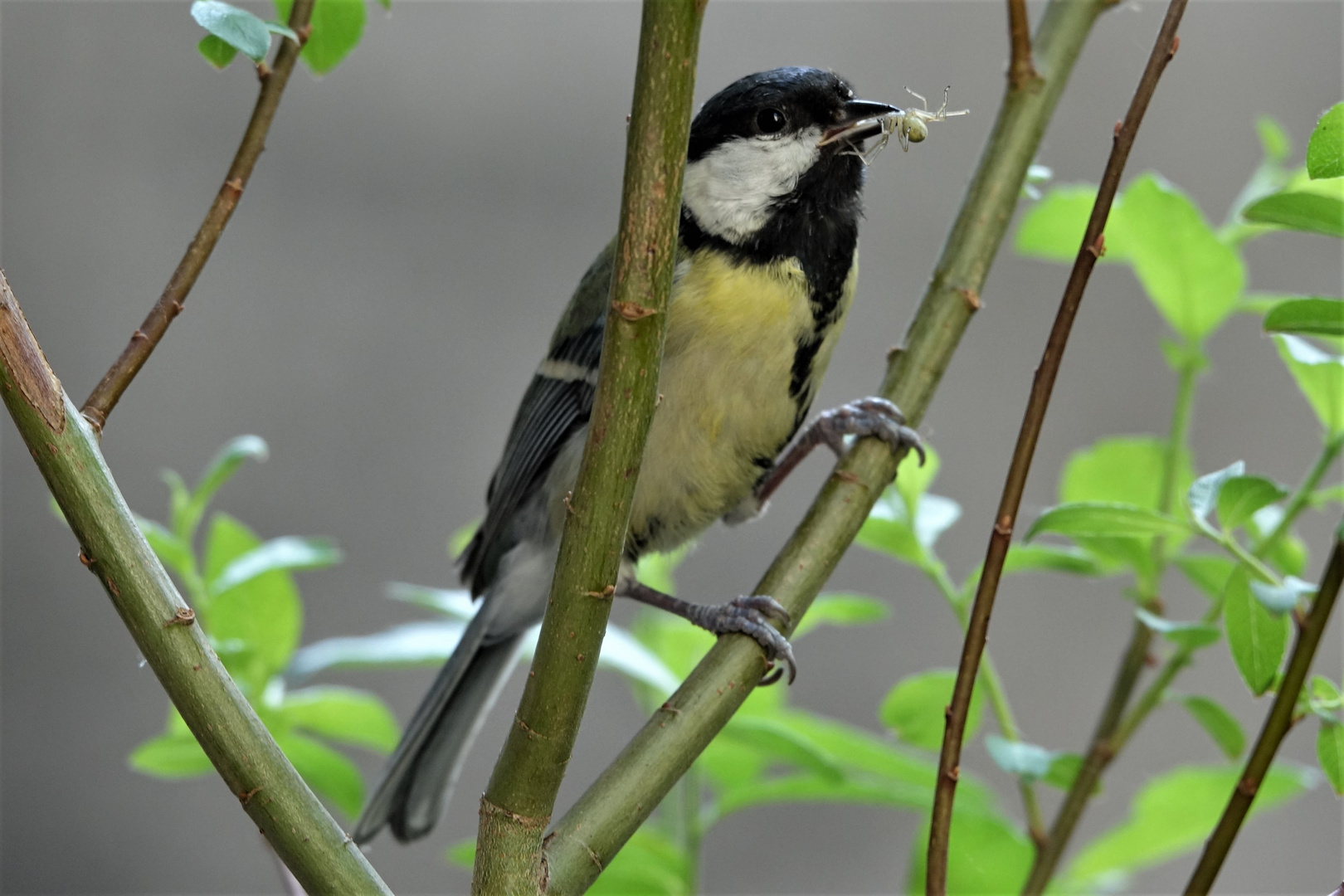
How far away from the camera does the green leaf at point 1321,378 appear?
562mm

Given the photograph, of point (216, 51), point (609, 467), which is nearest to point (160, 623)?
point (609, 467)

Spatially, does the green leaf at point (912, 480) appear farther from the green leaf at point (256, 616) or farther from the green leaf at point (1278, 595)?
the green leaf at point (256, 616)

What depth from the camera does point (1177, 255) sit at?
667 millimetres

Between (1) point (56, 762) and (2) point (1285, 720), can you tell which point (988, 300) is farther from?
(1) point (56, 762)

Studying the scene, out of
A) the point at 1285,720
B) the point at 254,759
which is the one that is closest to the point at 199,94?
the point at 254,759

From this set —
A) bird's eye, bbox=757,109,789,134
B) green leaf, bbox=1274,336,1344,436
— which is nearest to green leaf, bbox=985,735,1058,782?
green leaf, bbox=1274,336,1344,436

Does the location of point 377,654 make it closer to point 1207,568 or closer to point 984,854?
point 984,854

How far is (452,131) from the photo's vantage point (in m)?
2.06

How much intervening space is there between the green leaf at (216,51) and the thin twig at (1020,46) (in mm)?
397

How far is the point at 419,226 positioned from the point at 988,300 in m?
1.08

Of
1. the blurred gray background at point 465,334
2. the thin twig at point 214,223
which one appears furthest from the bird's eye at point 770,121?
the blurred gray background at point 465,334

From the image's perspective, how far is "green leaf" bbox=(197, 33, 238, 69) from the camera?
20.2 inches

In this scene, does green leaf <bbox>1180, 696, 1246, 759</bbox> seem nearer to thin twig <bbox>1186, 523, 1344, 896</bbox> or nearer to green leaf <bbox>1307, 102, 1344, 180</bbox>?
thin twig <bbox>1186, 523, 1344, 896</bbox>

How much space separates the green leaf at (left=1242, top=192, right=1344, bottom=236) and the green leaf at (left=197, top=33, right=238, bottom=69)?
0.47m
